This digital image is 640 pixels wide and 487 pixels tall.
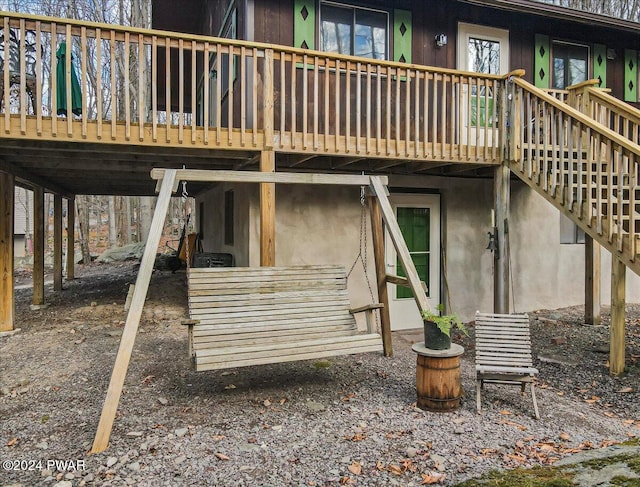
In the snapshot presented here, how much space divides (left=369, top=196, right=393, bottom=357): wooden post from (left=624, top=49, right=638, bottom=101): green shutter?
7.48m

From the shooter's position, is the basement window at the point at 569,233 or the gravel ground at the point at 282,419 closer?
the gravel ground at the point at 282,419

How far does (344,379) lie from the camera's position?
4.94 m

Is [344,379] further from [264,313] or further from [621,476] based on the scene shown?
[621,476]

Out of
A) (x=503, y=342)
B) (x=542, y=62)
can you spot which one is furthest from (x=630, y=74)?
(x=503, y=342)

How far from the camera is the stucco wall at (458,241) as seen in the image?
A: 6996 millimetres

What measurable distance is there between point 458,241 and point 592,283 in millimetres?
2174

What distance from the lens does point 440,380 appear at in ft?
A: 13.1

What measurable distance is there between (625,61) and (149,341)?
1043cm

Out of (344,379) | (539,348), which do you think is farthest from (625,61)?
(344,379)

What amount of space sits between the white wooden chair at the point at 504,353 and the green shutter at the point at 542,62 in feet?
19.5

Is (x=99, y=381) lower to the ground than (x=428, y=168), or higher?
lower

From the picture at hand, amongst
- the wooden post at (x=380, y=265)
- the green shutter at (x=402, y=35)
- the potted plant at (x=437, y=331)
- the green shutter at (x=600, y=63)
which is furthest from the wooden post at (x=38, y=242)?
the green shutter at (x=600, y=63)

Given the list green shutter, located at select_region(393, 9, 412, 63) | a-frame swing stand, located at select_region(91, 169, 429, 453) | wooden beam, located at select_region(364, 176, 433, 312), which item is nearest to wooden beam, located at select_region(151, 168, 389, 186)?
a-frame swing stand, located at select_region(91, 169, 429, 453)

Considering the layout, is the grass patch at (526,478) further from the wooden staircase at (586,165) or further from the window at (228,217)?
the window at (228,217)
